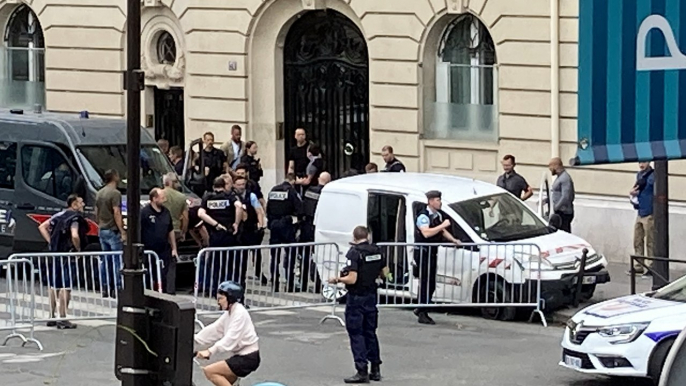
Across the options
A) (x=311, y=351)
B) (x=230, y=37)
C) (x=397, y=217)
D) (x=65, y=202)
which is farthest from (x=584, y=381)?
(x=230, y=37)

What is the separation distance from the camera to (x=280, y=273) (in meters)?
18.0

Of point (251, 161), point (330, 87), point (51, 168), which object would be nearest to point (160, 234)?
point (51, 168)

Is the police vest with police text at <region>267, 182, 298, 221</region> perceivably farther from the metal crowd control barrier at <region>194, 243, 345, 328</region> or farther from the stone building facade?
the stone building facade

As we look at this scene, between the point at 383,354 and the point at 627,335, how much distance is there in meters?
3.23

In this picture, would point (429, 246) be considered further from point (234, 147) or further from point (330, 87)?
point (330, 87)

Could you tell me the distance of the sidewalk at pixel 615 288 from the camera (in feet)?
58.4

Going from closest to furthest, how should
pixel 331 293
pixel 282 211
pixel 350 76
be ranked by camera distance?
pixel 331 293 → pixel 282 211 → pixel 350 76

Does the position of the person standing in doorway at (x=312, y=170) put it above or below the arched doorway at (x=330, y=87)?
below

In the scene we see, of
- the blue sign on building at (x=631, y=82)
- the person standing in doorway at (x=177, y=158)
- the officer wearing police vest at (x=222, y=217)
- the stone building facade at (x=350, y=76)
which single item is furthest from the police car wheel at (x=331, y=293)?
the blue sign on building at (x=631, y=82)

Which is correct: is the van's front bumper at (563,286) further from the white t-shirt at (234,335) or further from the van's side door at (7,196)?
the van's side door at (7,196)

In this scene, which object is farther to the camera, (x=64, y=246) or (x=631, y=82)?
(x=64, y=246)

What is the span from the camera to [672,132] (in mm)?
9953

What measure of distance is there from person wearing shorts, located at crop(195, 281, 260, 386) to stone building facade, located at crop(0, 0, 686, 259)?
10275 mm

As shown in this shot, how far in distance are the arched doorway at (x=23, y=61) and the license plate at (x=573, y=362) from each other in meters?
18.2
